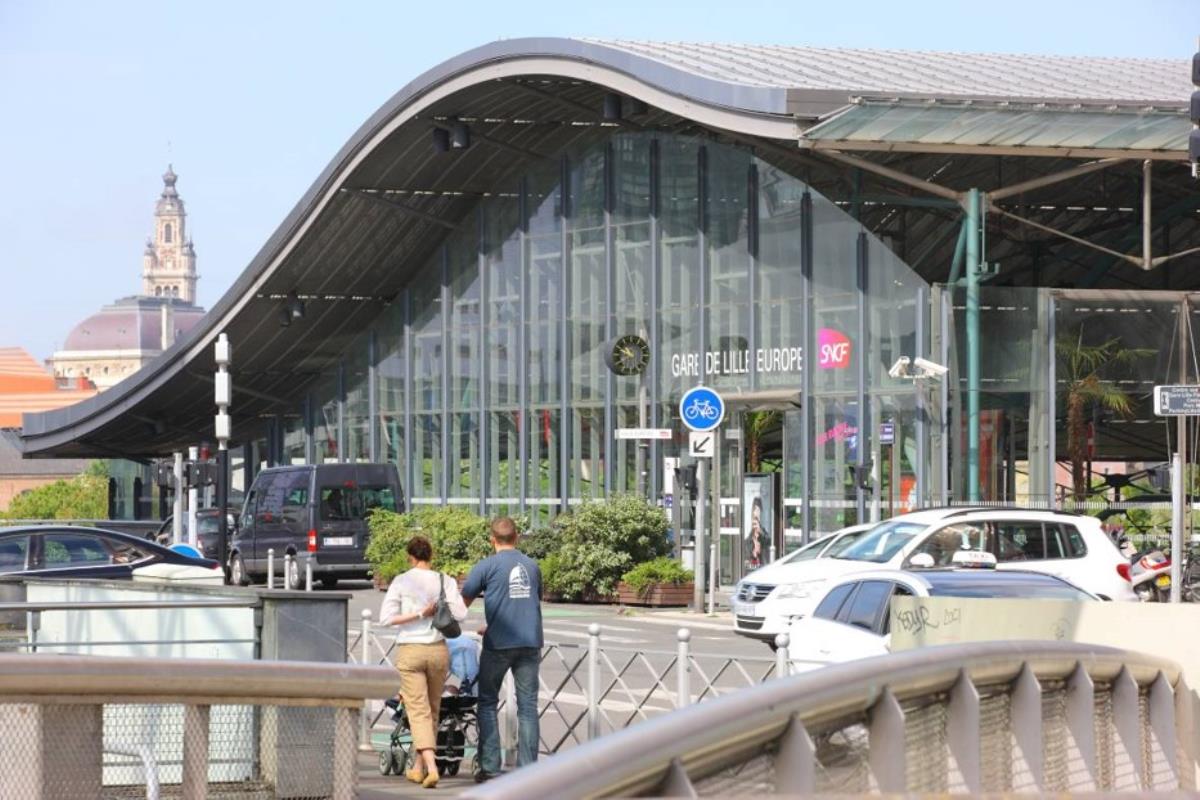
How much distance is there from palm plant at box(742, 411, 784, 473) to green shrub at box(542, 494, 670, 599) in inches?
114

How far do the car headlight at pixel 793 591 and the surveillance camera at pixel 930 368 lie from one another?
342 inches

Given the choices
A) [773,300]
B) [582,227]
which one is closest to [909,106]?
[773,300]

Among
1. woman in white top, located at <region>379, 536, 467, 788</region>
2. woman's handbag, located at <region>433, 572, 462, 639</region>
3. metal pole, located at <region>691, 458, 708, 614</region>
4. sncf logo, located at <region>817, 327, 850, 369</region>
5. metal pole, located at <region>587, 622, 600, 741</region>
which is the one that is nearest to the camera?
woman in white top, located at <region>379, 536, 467, 788</region>

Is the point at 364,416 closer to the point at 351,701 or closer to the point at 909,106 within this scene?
the point at 909,106

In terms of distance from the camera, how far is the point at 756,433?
37344 millimetres

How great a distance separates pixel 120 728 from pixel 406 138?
35196 mm

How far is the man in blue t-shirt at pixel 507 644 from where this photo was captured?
45.2 ft

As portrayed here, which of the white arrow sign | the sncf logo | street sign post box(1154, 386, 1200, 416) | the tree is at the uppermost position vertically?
the sncf logo

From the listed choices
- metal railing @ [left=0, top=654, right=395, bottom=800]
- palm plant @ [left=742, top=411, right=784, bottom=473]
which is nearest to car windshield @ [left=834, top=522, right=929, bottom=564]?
palm plant @ [left=742, top=411, right=784, bottom=473]

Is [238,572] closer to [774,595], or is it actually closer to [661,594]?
[661,594]

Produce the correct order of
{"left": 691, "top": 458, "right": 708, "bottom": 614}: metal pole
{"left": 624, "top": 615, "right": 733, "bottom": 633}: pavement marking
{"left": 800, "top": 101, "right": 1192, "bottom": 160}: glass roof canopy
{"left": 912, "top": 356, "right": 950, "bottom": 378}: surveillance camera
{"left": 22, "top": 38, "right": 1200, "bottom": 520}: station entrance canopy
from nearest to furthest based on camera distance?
{"left": 624, "top": 615, "right": 733, "bottom": 633}: pavement marking → {"left": 800, "top": 101, "right": 1192, "bottom": 160}: glass roof canopy → {"left": 691, "top": 458, "right": 708, "bottom": 614}: metal pole → {"left": 22, "top": 38, "right": 1200, "bottom": 520}: station entrance canopy → {"left": 912, "top": 356, "right": 950, "bottom": 378}: surveillance camera

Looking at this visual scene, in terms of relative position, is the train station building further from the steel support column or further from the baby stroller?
the baby stroller

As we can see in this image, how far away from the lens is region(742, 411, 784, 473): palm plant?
1467 inches

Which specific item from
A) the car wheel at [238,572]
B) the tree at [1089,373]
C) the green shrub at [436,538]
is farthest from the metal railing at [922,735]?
the car wheel at [238,572]
